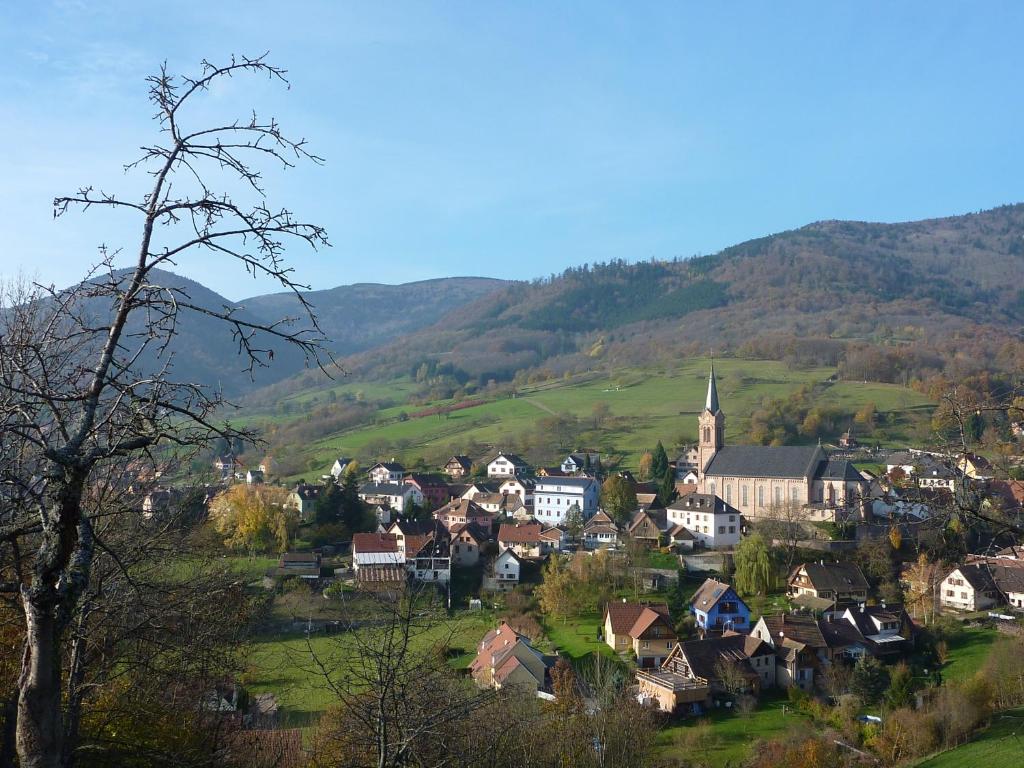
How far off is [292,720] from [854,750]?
47.0 feet

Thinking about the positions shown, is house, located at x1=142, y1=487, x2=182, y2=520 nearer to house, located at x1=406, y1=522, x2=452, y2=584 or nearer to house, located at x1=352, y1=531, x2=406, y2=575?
house, located at x1=406, y1=522, x2=452, y2=584

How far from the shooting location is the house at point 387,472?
196ft

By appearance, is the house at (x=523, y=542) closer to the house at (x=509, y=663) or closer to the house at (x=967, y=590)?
the house at (x=509, y=663)

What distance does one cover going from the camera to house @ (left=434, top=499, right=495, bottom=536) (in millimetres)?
46156

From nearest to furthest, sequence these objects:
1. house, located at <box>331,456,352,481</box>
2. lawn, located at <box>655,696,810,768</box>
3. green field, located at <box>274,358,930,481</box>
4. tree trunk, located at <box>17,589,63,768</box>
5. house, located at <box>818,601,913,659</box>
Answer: tree trunk, located at <box>17,589,63,768</box> < lawn, located at <box>655,696,810,768</box> < house, located at <box>818,601,913,659</box> < house, located at <box>331,456,352,481</box> < green field, located at <box>274,358,930,481</box>

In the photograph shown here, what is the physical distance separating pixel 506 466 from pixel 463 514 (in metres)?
13.7

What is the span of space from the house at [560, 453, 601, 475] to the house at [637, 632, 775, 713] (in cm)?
3041

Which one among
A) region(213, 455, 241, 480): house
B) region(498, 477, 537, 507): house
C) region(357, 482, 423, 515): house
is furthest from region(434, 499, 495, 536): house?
region(213, 455, 241, 480): house

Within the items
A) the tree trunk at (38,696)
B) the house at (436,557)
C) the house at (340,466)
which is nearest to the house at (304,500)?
the house at (340,466)

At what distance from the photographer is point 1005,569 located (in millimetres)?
34406

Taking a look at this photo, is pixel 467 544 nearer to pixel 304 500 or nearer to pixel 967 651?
pixel 304 500

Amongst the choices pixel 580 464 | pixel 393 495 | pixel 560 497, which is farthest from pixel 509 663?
pixel 580 464

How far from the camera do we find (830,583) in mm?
35406

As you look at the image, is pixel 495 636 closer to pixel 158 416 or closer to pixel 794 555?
pixel 794 555
